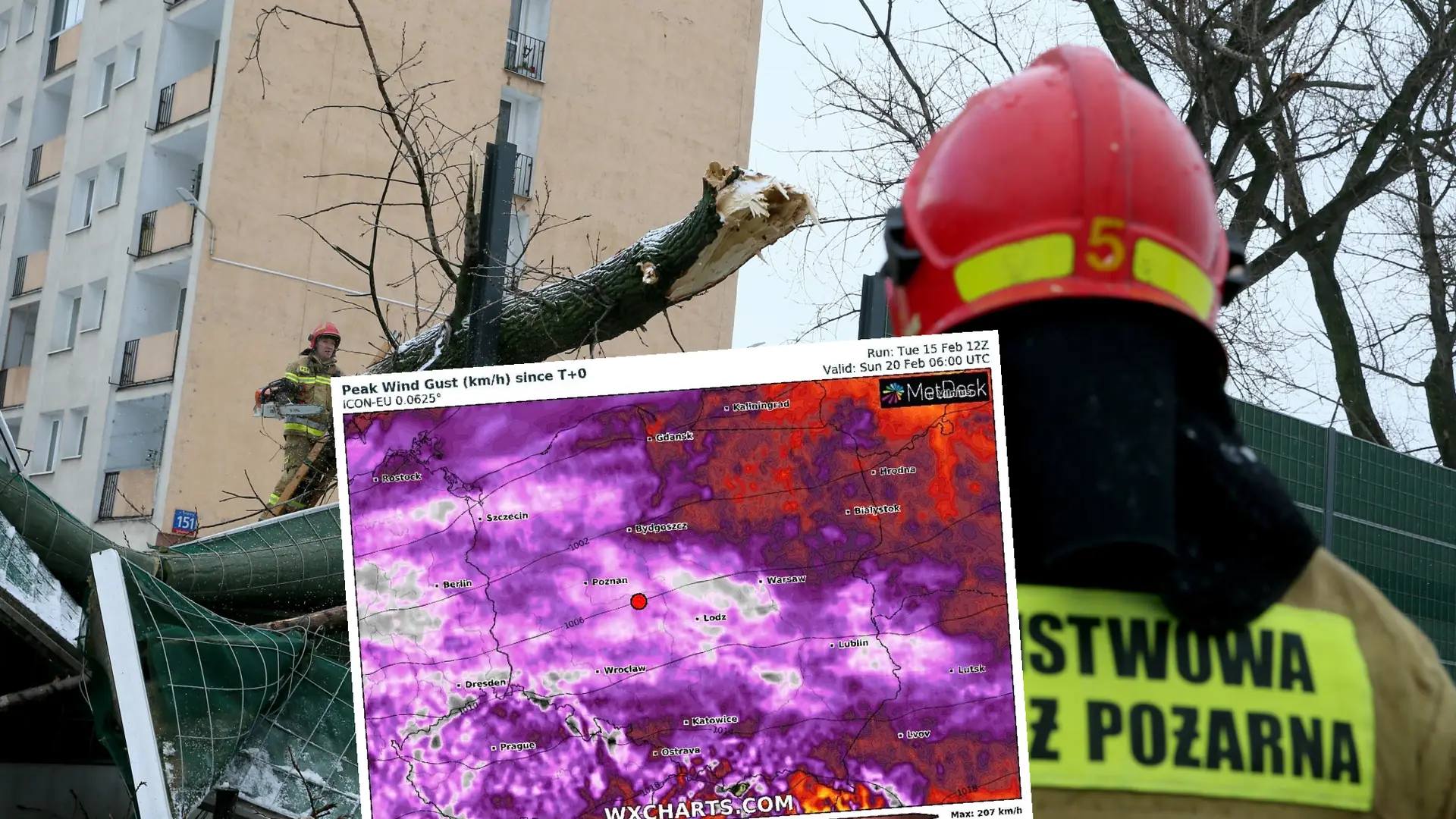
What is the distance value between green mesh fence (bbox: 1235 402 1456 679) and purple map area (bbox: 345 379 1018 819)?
17.3 ft

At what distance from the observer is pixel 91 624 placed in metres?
5.00

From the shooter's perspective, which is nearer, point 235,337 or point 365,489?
point 365,489

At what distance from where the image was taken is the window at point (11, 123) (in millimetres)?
31531

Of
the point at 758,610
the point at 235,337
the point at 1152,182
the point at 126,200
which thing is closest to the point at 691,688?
the point at 758,610

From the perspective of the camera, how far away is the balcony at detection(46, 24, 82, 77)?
29.2 m

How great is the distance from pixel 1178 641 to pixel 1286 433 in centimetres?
568

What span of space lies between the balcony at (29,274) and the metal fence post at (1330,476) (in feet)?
85.5

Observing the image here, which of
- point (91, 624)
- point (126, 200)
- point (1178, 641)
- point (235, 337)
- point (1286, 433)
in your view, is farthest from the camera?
point (126, 200)

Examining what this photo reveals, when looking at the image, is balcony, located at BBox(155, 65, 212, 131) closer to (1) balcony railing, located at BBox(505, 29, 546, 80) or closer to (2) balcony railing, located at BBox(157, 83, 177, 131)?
(2) balcony railing, located at BBox(157, 83, 177, 131)

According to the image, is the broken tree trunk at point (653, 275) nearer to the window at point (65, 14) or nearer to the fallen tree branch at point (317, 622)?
the fallen tree branch at point (317, 622)

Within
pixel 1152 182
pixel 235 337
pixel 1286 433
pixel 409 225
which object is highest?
pixel 409 225

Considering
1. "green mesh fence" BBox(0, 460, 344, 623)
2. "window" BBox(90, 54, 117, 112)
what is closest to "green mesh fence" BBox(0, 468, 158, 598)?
"green mesh fence" BBox(0, 460, 344, 623)

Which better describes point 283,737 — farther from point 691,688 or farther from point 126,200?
point 126,200

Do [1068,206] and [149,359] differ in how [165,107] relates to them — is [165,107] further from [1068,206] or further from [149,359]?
[1068,206]
